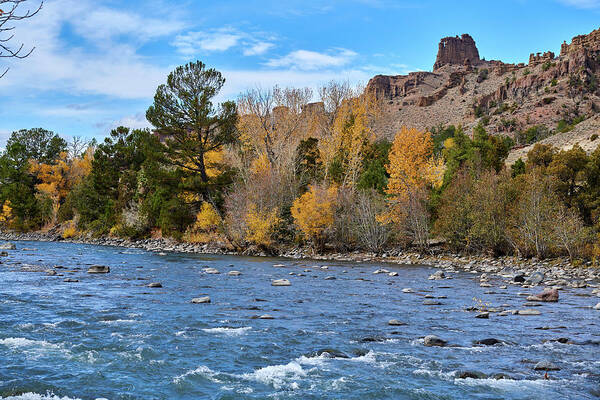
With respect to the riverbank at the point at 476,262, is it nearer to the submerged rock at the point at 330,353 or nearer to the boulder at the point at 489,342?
the boulder at the point at 489,342

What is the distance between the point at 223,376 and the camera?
26.8ft

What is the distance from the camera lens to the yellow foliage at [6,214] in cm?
6769

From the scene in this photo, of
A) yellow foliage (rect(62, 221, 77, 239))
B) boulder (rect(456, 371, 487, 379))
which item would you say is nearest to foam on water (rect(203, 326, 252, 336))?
boulder (rect(456, 371, 487, 379))

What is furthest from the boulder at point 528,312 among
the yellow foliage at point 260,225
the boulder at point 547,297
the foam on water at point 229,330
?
the yellow foliage at point 260,225

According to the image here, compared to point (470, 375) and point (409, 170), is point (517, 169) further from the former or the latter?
point (470, 375)

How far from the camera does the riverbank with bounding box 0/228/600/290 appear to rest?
22.2 metres

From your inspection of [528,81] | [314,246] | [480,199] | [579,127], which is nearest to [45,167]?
[314,246]

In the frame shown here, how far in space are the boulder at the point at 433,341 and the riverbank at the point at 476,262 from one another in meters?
11.3

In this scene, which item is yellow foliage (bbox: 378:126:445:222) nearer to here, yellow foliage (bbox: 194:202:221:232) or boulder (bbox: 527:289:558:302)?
yellow foliage (bbox: 194:202:221:232)

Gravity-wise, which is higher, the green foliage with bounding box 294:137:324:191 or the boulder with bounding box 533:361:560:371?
the green foliage with bounding box 294:137:324:191

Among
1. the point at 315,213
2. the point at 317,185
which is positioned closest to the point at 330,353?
the point at 315,213

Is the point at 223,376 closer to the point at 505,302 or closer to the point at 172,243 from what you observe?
the point at 505,302

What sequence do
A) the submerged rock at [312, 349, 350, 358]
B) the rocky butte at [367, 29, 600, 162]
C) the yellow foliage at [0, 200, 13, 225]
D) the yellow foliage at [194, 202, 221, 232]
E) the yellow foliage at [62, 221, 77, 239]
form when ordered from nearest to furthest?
the submerged rock at [312, 349, 350, 358], the yellow foliage at [194, 202, 221, 232], the yellow foliage at [62, 221, 77, 239], the yellow foliage at [0, 200, 13, 225], the rocky butte at [367, 29, 600, 162]

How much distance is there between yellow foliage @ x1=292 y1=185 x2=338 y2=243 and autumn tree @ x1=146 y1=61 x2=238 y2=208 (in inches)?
396
